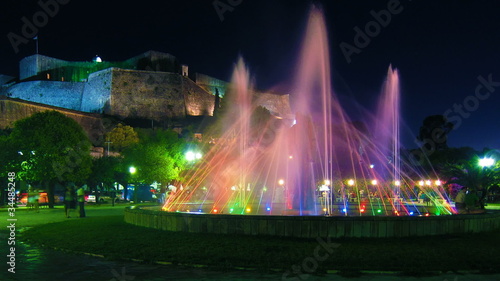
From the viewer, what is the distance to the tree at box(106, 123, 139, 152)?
7269 centimetres

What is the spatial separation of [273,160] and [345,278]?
99.4ft

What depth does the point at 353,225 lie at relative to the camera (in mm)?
10875

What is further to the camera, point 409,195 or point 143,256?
point 409,195

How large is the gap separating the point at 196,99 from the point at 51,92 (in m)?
→ 29.1

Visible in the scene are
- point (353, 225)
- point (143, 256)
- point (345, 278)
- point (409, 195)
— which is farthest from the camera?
point (409, 195)

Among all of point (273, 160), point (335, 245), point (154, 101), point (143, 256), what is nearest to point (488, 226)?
point (335, 245)

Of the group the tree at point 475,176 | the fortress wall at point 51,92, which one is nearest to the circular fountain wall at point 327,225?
the tree at point 475,176

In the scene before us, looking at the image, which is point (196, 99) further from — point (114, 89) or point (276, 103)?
point (276, 103)

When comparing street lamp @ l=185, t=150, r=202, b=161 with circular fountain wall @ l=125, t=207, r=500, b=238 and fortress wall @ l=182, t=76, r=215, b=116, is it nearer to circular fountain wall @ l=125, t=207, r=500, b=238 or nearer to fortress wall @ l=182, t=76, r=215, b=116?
circular fountain wall @ l=125, t=207, r=500, b=238

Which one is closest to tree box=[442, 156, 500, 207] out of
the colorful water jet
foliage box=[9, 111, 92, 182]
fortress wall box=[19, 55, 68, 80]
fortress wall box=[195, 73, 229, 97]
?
the colorful water jet

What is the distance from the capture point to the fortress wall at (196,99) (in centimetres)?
9688

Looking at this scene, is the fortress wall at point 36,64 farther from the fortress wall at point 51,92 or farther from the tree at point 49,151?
the tree at point 49,151

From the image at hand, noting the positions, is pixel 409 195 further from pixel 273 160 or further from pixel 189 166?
pixel 189 166

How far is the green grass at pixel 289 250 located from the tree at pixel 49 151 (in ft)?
81.9
